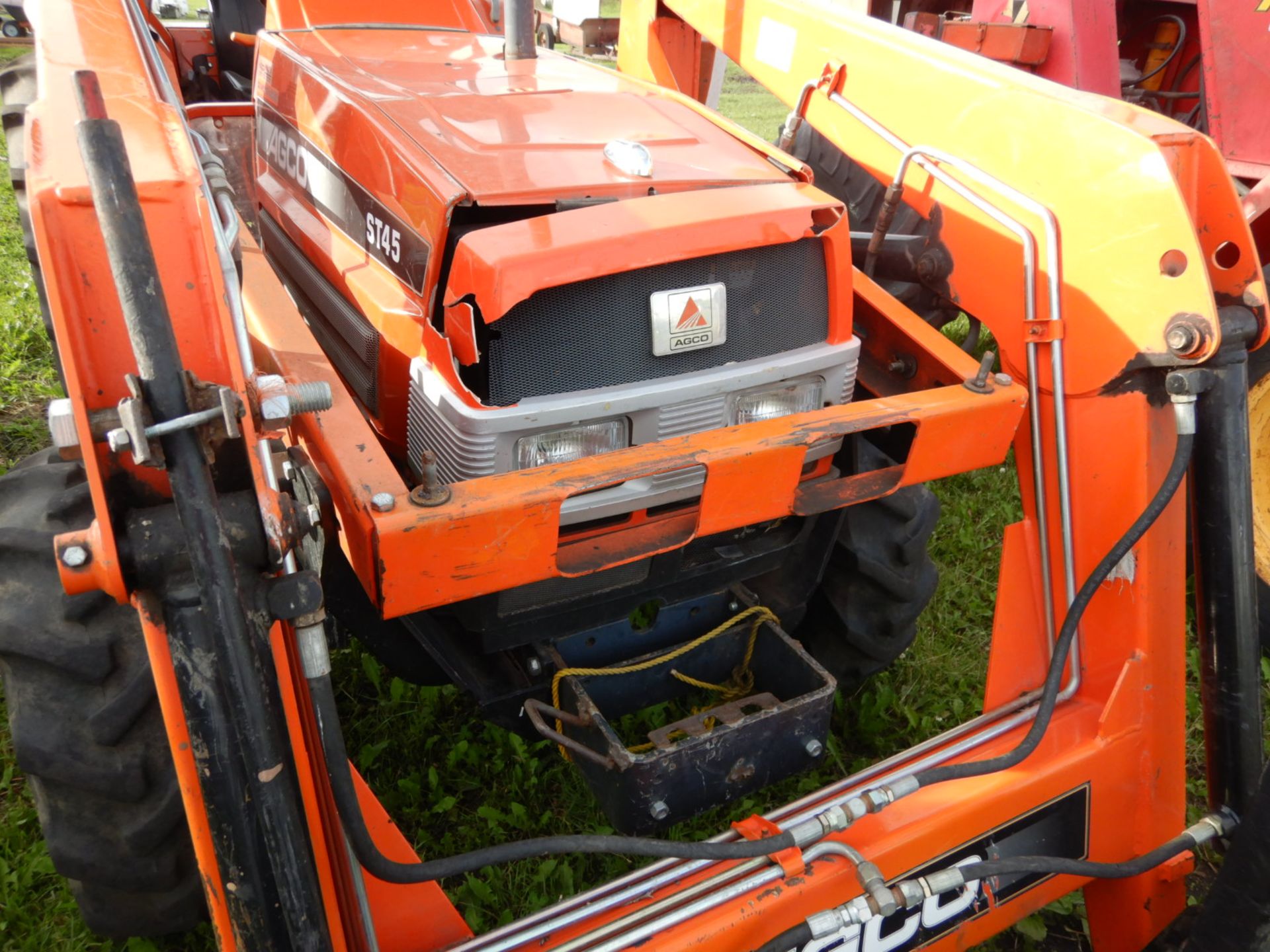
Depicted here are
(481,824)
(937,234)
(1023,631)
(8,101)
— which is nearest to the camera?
(1023,631)

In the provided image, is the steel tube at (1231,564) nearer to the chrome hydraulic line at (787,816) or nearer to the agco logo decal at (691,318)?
the chrome hydraulic line at (787,816)

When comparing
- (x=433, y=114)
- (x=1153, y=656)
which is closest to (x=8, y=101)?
(x=433, y=114)

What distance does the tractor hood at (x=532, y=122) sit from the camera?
6.16 ft

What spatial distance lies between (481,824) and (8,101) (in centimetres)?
243

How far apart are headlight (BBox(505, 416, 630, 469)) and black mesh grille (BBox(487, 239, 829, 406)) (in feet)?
0.24

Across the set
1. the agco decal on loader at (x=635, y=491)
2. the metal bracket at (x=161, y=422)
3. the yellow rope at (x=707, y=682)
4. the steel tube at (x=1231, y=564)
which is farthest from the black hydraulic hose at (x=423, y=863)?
the steel tube at (x=1231, y=564)

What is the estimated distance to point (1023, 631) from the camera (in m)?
2.05

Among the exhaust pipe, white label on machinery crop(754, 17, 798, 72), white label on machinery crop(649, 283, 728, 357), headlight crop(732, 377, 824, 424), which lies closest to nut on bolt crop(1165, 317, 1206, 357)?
headlight crop(732, 377, 824, 424)

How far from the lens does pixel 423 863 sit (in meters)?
1.37

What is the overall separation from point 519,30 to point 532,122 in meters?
0.63

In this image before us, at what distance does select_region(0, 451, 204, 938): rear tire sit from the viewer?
162 cm

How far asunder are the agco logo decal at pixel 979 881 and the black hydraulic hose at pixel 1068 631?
0.44ft

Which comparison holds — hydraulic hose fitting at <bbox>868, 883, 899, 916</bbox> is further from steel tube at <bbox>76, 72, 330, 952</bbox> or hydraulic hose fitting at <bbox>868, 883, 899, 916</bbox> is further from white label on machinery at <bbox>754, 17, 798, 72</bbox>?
white label on machinery at <bbox>754, 17, 798, 72</bbox>

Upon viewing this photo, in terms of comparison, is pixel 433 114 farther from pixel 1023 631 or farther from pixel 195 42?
pixel 195 42
